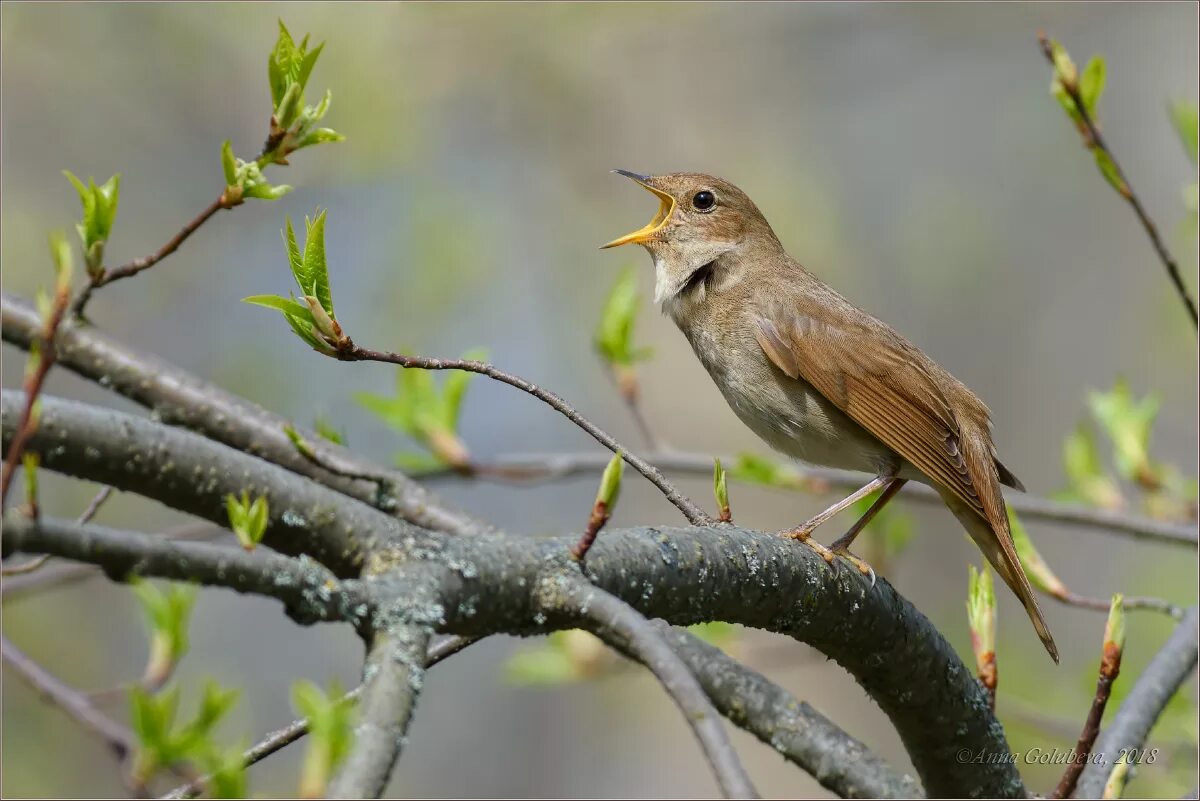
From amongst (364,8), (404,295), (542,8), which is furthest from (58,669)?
(542,8)

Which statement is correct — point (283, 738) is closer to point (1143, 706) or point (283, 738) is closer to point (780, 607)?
point (780, 607)

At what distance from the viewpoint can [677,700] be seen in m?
1.69

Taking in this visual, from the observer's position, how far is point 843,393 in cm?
403

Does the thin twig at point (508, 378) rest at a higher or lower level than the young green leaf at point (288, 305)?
lower

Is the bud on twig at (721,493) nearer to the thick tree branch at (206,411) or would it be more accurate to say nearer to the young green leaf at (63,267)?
the thick tree branch at (206,411)

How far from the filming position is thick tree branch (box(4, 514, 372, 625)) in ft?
5.29

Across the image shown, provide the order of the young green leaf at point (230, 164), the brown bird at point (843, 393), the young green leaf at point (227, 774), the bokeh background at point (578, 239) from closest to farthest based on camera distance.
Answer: the young green leaf at point (227, 774)
the young green leaf at point (230, 164)
the brown bird at point (843, 393)
the bokeh background at point (578, 239)

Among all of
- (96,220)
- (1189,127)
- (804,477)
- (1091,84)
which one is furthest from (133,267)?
(1189,127)

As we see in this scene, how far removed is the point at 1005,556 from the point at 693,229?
1738 millimetres

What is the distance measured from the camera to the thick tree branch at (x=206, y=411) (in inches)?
122

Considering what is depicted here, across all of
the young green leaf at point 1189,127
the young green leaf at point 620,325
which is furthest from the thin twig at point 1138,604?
the young green leaf at point 620,325

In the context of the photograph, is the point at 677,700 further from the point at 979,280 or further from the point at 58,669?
the point at 979,280

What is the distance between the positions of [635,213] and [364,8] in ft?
7.50

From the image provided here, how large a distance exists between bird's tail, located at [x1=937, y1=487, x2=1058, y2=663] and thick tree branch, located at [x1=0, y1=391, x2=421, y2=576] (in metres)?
2.12
